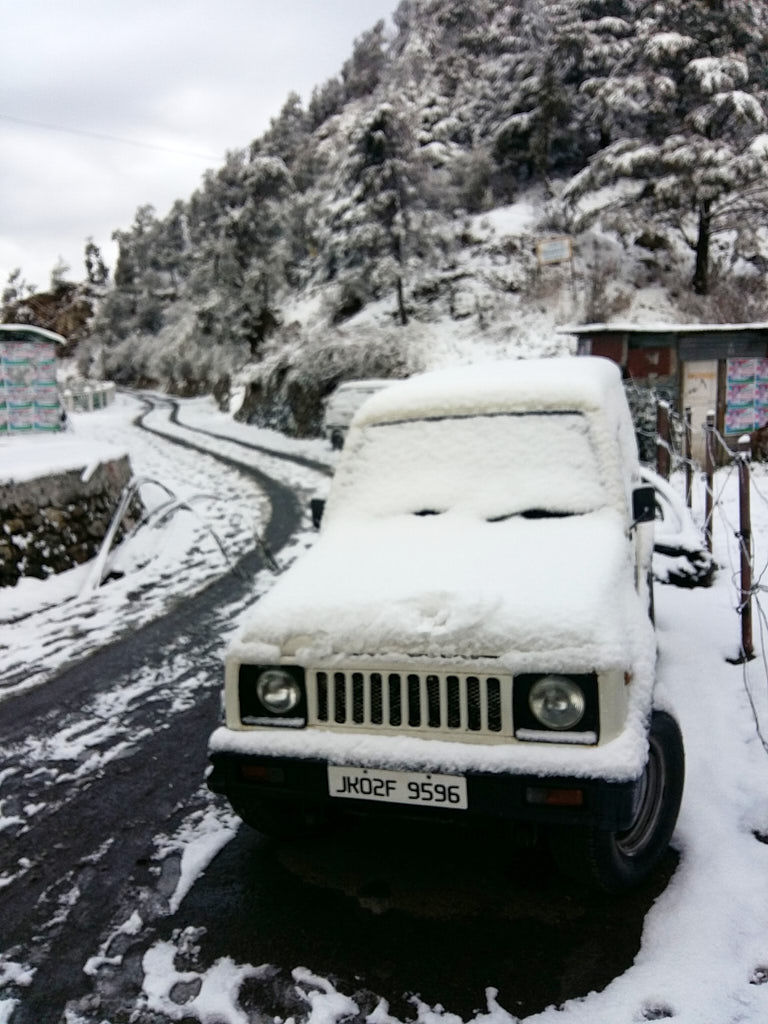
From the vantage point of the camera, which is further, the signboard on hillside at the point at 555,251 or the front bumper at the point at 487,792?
the signboard on hillside at the point at 555,251

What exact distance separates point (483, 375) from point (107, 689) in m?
3.73

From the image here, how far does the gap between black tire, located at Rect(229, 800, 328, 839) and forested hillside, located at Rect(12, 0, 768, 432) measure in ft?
71.1

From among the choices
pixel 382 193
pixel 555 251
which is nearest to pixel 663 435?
pixel 555 251

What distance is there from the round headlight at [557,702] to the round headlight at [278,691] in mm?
972

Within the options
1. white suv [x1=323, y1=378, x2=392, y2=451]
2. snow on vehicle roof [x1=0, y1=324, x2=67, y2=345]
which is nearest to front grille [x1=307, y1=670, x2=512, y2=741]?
snow on vehicle roof [x1=0, y1=324, x2=67, y2=345]

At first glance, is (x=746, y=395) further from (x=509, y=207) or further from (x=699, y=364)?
(x=509, y=207)

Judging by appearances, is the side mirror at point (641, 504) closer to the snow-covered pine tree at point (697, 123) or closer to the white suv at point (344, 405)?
the white suv at point (344, 405)

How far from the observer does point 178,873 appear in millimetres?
3436

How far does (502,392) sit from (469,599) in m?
1.69

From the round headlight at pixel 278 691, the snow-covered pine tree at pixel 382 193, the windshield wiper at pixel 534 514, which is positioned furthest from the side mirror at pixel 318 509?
the snow-covered pine tree at pixel 382 193

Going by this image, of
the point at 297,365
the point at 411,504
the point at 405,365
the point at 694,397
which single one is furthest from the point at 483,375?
the point at 297,365

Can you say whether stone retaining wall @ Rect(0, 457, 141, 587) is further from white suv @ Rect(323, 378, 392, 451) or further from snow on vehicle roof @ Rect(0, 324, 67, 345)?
white suv @ Rect(323, 378, 392, 451)

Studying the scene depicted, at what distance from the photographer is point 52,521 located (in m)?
9.29

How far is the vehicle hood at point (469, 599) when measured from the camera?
280cm
